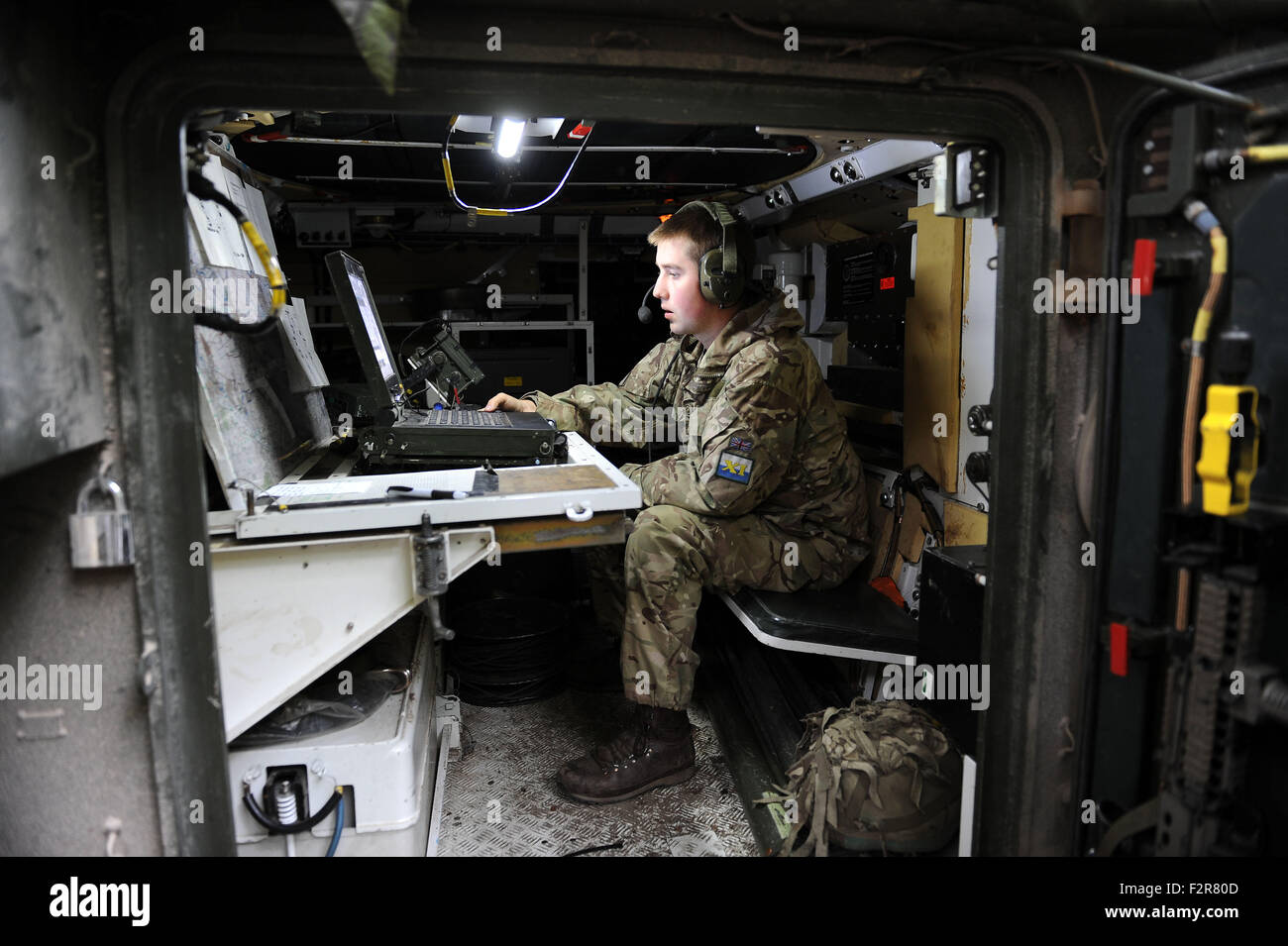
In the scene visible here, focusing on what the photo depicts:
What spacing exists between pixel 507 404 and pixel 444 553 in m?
1.31

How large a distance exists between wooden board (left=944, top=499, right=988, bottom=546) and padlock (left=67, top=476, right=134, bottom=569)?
192cm

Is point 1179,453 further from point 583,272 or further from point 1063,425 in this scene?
point 583,272

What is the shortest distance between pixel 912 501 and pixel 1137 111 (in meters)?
1.47

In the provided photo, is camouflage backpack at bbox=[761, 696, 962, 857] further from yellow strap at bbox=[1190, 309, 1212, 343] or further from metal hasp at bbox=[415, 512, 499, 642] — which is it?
yellow strap at bbox=[1190, 309, 1212, 343]

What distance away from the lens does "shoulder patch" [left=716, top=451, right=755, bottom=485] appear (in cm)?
240

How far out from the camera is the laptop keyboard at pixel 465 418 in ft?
7.13

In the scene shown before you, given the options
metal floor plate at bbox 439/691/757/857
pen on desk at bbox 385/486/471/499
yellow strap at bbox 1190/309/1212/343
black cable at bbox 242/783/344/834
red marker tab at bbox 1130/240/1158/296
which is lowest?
metal floor plate at bbox 439/691/757/857

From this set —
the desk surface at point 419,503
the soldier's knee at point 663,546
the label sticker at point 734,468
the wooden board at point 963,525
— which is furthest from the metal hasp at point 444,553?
the wooden board at point 963,525

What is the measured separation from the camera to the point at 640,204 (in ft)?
12.9

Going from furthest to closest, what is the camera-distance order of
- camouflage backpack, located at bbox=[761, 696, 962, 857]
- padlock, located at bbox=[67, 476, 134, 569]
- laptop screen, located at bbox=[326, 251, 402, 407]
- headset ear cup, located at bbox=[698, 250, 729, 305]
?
headset ear cup, located at bbox=[698, 250, 729, 305] < laptop screen, located at bbox=[326, 251, 402, 407] < camouflage backpack, located at bbox=[761, 696, 962, 857] < padlock, located at bbox=[67, 476, 134, 569]

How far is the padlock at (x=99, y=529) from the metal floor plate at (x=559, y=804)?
1.23m

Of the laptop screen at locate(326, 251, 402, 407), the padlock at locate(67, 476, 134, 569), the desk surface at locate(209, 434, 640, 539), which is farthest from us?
the laptop screen at locate(326, 251, 402, 407)

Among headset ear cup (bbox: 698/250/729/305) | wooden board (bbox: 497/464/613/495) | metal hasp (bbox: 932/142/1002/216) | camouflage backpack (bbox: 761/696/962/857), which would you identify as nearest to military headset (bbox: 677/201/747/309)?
headset ear cup (bbox: 698/250/729/305)
